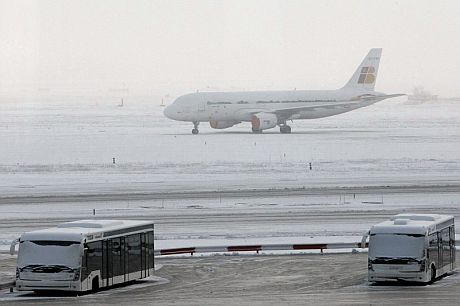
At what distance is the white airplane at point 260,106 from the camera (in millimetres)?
132375

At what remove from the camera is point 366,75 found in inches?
5630

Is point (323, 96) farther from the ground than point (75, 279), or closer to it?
farther from the ground

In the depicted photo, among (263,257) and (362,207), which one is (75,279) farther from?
(362,207)

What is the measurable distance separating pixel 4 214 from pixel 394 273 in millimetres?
27383

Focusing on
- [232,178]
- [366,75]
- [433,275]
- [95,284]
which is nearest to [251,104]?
[366,75]

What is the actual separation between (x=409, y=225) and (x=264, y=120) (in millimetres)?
93934

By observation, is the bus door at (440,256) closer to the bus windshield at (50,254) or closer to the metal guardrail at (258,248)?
the metal guardrail at (258,248)

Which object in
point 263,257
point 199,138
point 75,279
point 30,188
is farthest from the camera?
point 199,138

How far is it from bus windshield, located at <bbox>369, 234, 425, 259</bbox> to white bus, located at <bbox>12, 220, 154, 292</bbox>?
8.74 meters

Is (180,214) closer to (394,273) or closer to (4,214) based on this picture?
(4,214)

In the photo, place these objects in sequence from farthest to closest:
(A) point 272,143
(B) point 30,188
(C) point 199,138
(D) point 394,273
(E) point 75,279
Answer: (C) point 199,138, (A) point 272,143, (B) point 30,188, (D) point 394,273, (E) point 75,279

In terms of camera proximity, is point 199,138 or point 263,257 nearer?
point 263,257

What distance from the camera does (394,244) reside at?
1469 inches

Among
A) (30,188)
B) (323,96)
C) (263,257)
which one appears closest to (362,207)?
(263,257)
